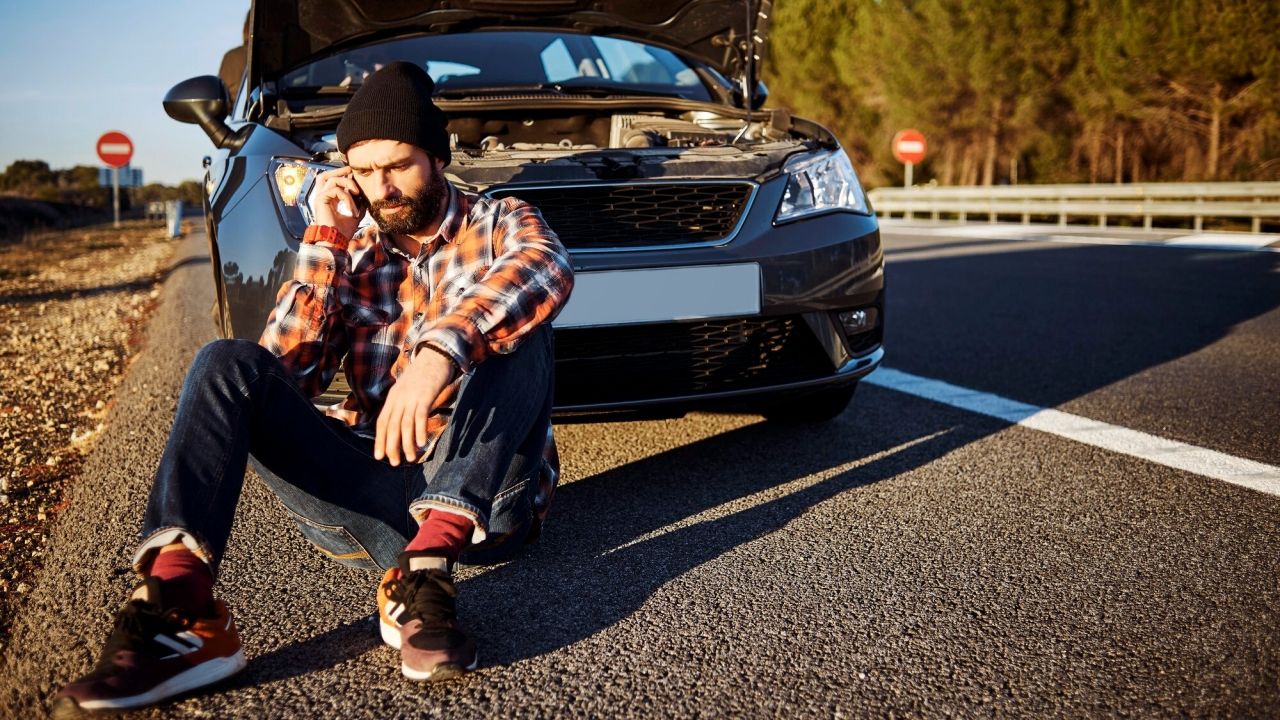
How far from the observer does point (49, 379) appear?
203 inches

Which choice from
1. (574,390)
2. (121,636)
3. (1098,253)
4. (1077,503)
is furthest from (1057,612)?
(1098,253)

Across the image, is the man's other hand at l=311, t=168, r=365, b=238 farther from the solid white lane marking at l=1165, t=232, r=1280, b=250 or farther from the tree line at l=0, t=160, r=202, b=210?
the tree line at l=0, t=160, r=202, b=210

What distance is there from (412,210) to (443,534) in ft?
2.33

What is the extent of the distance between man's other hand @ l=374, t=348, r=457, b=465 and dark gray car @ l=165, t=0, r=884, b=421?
2.84 feet

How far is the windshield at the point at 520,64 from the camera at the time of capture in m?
4.07

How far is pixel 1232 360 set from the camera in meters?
4.80

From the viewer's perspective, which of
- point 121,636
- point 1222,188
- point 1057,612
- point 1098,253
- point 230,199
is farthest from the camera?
point 1222,188

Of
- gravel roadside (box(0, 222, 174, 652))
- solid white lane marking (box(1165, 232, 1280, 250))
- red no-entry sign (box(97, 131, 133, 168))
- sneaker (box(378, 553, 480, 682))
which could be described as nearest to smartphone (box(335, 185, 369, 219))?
sneaker (box(378, 553, 480, 682))

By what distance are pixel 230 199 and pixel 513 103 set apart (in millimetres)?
1206

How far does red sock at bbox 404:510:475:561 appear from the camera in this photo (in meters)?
1.93

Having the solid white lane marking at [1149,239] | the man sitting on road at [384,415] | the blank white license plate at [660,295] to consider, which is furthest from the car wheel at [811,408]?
the solid white lane marking at [1149,239]

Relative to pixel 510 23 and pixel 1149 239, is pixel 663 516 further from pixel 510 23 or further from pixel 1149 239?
pixel 1149 239

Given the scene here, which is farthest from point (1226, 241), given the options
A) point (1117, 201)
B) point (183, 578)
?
point (183, 578)

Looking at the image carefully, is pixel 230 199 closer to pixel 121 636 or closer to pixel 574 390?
pixel 574 390
